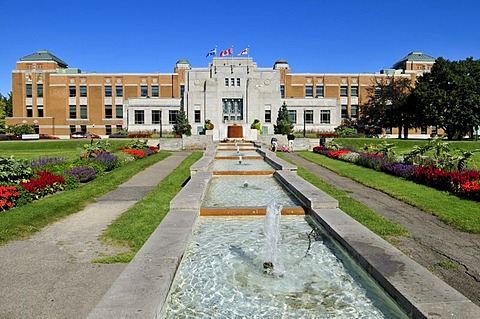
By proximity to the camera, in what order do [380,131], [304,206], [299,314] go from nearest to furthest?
[299,314]
[304,206]
[380,131]

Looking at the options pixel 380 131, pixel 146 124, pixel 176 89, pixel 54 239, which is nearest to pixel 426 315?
pixel 54 239

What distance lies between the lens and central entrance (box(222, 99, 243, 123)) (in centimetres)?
5600

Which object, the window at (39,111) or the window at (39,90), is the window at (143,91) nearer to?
the window at (39,90)

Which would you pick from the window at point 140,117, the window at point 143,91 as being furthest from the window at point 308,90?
the window at point 140,117

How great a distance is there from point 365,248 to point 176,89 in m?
71.6

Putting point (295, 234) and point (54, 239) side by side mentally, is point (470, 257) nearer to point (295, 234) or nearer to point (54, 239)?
point (295, 234)

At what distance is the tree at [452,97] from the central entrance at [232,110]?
25.2 meters

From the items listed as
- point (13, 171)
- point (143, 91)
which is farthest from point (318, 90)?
point (13, 171)

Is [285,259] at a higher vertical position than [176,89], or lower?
lower

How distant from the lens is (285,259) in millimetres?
5449

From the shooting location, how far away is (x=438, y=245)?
22.5 ft

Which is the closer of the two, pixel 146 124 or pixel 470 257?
pixel 470 257

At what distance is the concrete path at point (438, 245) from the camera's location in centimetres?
518

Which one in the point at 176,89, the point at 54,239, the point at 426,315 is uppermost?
the point at 176,89
